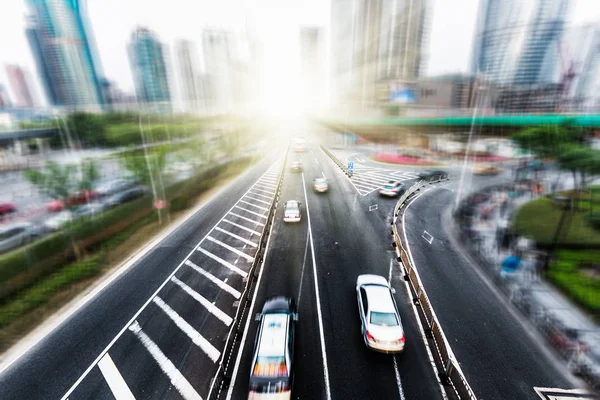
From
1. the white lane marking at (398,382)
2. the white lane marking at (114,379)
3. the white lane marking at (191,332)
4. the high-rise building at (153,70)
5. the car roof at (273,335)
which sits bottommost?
the white lane marking at (398,382)

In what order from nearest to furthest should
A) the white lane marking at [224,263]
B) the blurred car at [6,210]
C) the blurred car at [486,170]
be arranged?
the white lane marking at [224,263]
the blurred car at [6,210]
the blurred car at [486,170]

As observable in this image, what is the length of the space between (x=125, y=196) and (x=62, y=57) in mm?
67577

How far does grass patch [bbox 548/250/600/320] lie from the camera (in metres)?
13.8

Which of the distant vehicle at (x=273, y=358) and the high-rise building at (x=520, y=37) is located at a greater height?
the high-rise building at (x=520, y=37)

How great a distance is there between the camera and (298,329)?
12734 millimetres

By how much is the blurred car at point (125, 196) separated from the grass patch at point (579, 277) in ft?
113

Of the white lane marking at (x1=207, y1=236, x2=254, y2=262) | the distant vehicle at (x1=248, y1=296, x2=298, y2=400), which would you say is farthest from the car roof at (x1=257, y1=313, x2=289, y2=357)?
the white lane marking at (x1=207, y1=236, x2=254, y2=262)

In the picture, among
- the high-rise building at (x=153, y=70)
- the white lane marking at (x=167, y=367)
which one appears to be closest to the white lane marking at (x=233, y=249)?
the white lane marking at (x=167, y=367)

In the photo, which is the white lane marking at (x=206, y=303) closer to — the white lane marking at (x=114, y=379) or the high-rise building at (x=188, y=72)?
the white lane marking at (x=114, y=379)

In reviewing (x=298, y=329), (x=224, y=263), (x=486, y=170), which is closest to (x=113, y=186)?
(x=224, y=263)

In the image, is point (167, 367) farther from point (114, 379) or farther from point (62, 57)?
point (62, 57)

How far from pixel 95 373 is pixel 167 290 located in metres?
5.08

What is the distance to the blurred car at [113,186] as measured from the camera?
1169 inches

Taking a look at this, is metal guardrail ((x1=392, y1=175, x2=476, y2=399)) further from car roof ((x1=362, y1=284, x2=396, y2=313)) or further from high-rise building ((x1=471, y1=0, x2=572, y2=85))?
high-rise building ((x1=471, y1=0, x2=572, y2=85))
